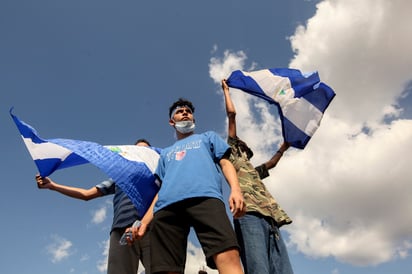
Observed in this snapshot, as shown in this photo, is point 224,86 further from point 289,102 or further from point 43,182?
point 43,182

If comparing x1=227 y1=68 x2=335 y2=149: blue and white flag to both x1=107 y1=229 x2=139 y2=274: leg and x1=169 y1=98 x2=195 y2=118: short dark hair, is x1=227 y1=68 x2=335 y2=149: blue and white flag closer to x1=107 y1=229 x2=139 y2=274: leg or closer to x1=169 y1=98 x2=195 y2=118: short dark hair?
x1=169 y1=98 x2=195 y2=118: short dark hair

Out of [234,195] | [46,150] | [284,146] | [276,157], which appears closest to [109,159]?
[46,150]

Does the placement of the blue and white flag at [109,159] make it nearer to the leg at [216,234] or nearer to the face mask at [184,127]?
the face mask at [184,127]

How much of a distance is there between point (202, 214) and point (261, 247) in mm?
914

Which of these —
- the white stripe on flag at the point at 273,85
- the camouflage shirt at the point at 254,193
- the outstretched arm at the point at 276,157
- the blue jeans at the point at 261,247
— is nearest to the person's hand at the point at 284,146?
the outstretched arm at the point at 276,157

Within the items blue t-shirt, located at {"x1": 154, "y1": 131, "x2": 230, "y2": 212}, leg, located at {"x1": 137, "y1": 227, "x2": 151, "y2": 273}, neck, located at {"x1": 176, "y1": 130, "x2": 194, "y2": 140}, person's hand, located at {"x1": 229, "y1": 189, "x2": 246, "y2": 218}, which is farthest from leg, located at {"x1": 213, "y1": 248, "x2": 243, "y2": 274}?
leg, located at {"x1": 137, "y1": 227, "x2": 151, "y2": 273}

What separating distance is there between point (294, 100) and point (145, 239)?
3213 mm

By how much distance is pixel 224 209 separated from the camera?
284 centimetres

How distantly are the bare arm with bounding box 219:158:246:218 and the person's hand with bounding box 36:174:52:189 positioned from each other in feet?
8.15

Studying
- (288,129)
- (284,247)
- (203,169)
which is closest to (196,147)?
(203,169)

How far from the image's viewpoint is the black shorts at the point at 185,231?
2643 mm

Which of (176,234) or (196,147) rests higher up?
(196,147)

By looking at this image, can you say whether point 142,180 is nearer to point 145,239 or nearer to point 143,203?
point 143,203

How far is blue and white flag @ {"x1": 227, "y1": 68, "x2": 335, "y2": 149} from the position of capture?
18.4 feet
